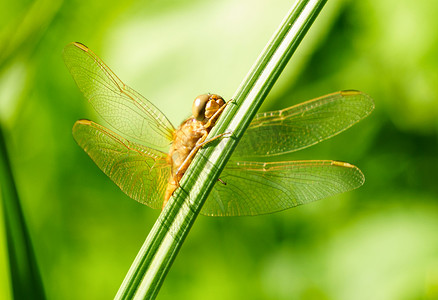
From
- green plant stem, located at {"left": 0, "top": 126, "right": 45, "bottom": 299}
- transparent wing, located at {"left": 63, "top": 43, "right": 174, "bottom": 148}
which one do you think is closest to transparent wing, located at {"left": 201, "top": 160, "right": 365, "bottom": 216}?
transparent wing, located at {"left": 63, "top": 43, "right": 174, "bottom": 148}

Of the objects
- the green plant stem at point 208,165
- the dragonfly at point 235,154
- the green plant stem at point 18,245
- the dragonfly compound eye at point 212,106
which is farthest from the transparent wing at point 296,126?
the green plant stem at point 18,245

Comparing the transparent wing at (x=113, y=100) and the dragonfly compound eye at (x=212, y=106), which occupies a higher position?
the dragonfly compound eye at (x=212, y=106)

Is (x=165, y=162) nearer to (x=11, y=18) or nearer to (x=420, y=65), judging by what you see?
(x=11, y=18)

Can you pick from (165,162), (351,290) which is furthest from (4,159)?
(351,290)

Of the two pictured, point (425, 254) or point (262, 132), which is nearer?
point (262, 132)

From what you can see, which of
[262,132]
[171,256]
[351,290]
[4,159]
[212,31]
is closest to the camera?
[171,256]

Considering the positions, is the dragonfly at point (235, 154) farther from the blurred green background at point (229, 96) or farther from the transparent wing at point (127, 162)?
the blurred green background at point (229, 96)

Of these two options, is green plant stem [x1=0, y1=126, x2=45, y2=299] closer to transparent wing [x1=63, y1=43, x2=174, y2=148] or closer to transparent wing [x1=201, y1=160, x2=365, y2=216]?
transparent wing [x1=63, y1=43, x2=174, y2=148]
